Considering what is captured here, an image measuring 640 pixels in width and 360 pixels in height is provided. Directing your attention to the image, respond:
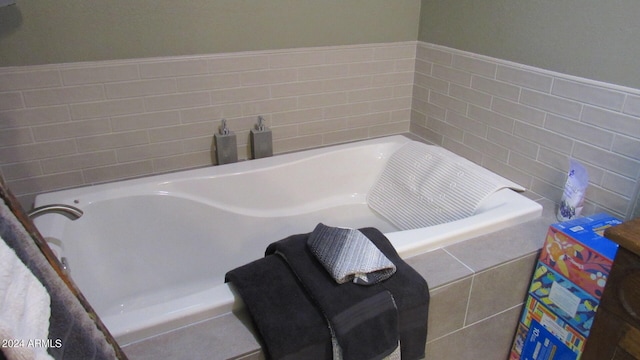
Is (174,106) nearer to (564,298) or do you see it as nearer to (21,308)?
(21,308)

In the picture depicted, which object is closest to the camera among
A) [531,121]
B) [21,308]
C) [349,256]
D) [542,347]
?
[21,308]

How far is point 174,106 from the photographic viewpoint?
1.97 m

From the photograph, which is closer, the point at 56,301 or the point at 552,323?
the point at 56,301

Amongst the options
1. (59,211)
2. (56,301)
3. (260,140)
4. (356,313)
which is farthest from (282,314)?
(260,140)

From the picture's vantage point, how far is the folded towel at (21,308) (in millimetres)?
519

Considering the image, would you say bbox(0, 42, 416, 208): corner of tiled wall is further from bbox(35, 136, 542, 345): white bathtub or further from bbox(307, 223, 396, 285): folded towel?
bbox(307, 223, 396, 285): folded towel

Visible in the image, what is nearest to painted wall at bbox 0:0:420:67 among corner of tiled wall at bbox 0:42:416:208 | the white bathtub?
corner of tiled wall at bbox 0:42:416:208

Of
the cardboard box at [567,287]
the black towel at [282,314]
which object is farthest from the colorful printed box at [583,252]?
the black towel at [282,314]

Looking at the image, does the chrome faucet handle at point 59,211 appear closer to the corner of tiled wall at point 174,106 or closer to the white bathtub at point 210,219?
the white bathtub at point 210,219

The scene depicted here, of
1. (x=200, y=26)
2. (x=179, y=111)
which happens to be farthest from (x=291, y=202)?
(x=200, y=26)

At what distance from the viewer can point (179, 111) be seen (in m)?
1.99

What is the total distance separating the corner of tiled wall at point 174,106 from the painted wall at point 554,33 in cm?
36

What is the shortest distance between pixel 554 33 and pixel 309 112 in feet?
3.69

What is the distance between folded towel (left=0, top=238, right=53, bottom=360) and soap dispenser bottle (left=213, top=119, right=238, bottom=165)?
1500 millimetres
